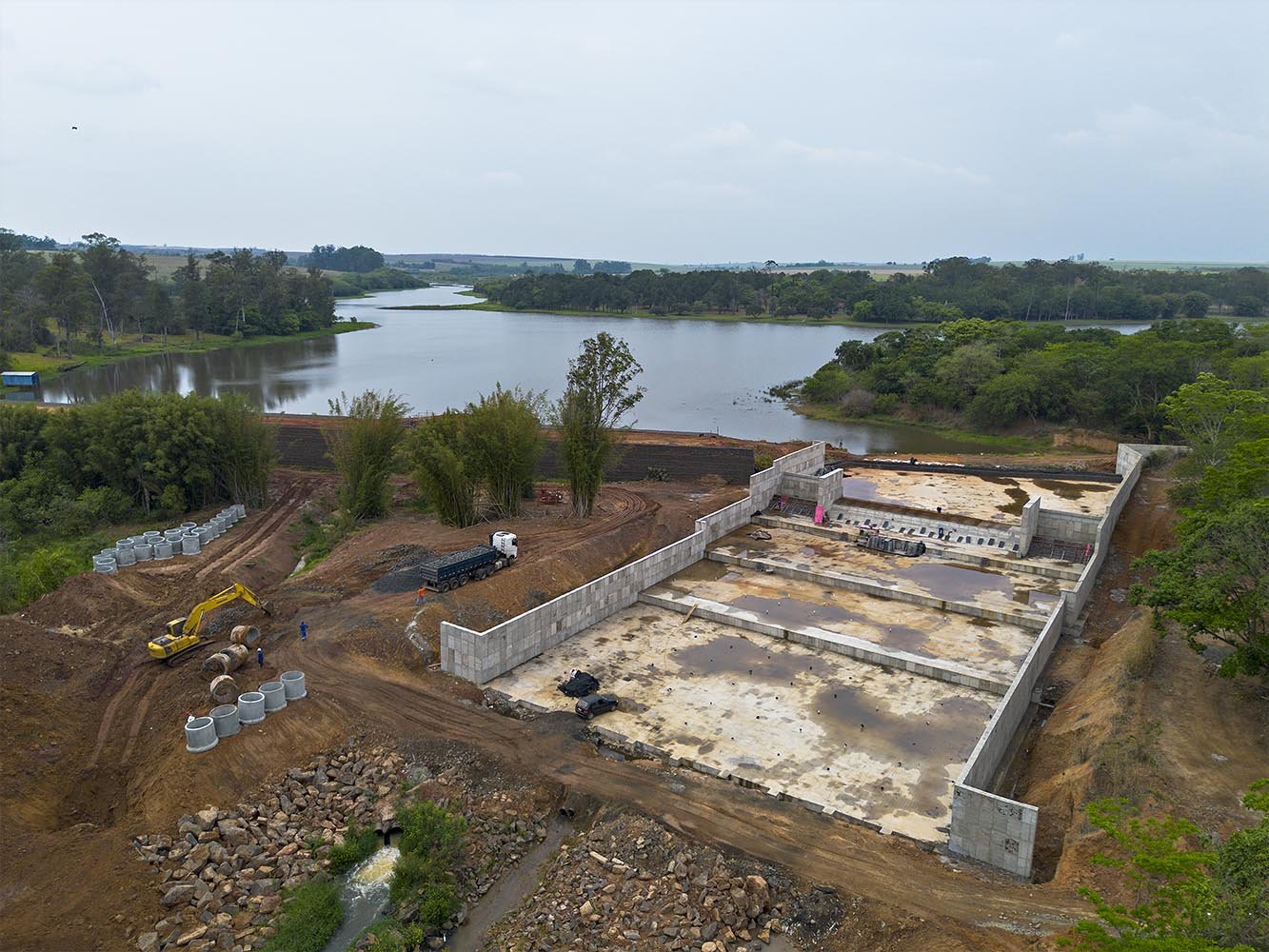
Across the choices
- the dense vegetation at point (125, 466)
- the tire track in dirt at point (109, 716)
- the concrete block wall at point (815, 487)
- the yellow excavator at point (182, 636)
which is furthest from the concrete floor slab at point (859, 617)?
the dense vegetation at point (125, 466)

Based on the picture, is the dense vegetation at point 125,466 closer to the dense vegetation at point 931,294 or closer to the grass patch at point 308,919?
the grass patch at point 308,919

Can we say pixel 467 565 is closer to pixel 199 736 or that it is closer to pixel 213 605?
pixel 213 605

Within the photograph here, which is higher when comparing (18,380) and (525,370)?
(525,370)

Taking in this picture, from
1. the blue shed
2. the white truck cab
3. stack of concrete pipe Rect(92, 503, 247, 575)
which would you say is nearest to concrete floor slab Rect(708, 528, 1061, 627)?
the white truck cab

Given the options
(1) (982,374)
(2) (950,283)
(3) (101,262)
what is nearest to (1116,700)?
(1) (982,374)

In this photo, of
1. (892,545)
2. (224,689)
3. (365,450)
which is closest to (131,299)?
(365,450)

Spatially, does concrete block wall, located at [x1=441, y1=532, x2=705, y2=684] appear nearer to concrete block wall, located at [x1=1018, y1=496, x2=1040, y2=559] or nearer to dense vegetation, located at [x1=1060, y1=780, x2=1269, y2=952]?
concrete block wall, located at [x1=1018, y1=496, x2=1040, y2=559]
